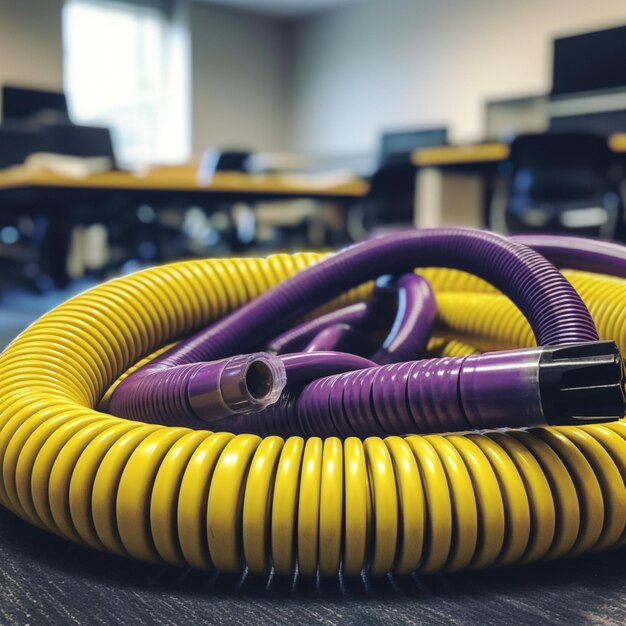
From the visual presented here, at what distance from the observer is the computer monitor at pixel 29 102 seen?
19.2ft

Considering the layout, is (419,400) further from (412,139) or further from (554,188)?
(412,139)

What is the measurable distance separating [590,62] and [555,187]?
6.32 feet

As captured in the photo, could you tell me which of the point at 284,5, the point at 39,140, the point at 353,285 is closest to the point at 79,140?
the point at 39,140

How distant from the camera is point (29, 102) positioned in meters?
5.91

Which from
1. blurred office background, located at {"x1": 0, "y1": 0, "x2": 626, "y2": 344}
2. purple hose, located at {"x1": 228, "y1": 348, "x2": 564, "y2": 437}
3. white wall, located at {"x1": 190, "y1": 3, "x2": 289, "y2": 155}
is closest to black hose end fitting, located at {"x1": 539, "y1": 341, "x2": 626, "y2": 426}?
purple hose, located at {"x1": 228, "y1": 348, "x2": 564, "y2": 437}

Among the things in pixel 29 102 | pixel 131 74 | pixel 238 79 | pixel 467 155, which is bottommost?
pixel 467 155

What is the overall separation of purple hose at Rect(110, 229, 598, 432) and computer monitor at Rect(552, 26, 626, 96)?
471 centimetres

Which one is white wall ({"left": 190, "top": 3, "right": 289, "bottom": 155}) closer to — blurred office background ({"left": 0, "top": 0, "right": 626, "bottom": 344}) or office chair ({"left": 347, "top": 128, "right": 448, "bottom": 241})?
blurred office background ({"left": 0, "top": 0, "right": 626, "bottom": 344})

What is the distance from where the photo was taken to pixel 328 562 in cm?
71

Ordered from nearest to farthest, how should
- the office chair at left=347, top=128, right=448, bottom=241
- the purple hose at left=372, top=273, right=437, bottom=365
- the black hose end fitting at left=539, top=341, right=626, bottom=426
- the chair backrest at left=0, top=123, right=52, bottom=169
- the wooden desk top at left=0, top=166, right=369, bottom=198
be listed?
the black hose end fitting at left=539, top=341, right=626, bottom=426 → the purple hose at left=372, top=273, right=437, bottom=365 → the wooden desk top at left=0, top=166, right=369, bottom=198 → the office chair at left=347, top=128, right=448, bottom=241 → the chair backrest at left=0, top=123, right=52, bottom=169

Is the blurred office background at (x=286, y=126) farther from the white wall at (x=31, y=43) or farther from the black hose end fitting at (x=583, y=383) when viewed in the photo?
the black hose end fitting at (x=583, y=383)

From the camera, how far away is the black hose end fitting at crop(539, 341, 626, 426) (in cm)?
70

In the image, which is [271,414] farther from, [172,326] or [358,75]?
[358,75]

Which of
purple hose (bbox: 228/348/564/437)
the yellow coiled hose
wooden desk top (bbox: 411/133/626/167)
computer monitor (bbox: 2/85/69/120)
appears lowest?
the yellow coiled hose
